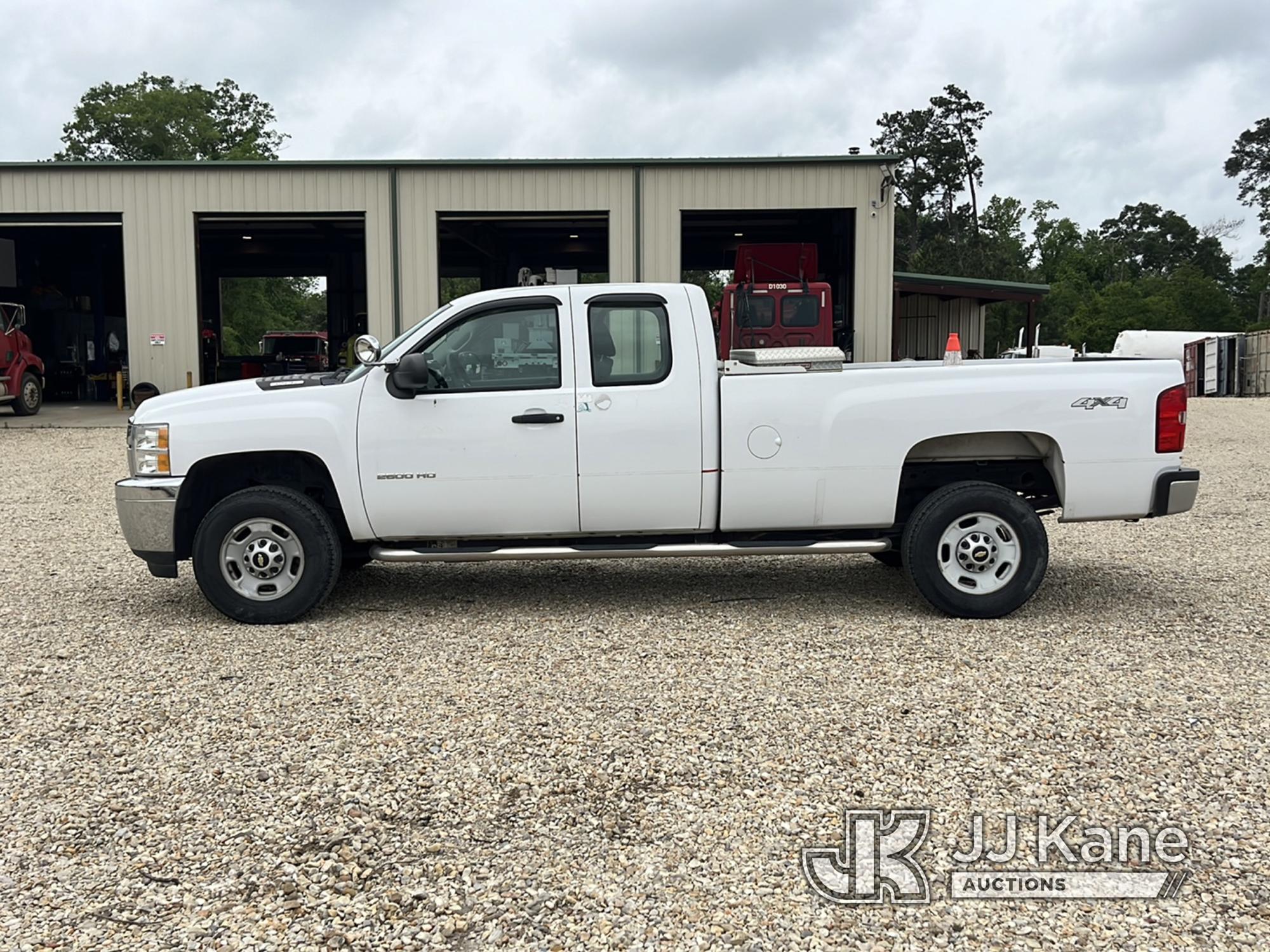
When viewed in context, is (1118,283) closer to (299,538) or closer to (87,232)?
(87,232)

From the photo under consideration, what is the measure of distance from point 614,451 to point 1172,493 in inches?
125

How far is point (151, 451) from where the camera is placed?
621cm

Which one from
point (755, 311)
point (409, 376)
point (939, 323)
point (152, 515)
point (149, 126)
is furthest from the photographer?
point (149, 126)

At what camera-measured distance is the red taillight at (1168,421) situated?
6254 millimetres

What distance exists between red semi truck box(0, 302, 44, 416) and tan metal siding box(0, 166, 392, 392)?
6.79ft

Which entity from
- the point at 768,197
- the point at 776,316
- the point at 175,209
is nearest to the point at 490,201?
the point at 768,197

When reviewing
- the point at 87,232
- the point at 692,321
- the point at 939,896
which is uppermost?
the point at 87,232

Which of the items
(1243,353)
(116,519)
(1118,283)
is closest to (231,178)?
(116,519)

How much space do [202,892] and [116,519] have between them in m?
8.28

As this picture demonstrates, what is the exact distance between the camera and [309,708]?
15.9ft

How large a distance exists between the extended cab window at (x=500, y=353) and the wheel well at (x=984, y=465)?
2.17 metres

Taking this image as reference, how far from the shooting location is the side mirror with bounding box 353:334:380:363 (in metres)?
6.22

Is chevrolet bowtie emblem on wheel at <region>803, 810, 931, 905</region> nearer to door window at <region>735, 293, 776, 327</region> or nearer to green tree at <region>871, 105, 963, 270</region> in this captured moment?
door window at <region>735, 293, 776, 327</region>

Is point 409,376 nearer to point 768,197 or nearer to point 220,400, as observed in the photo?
point 220,400
